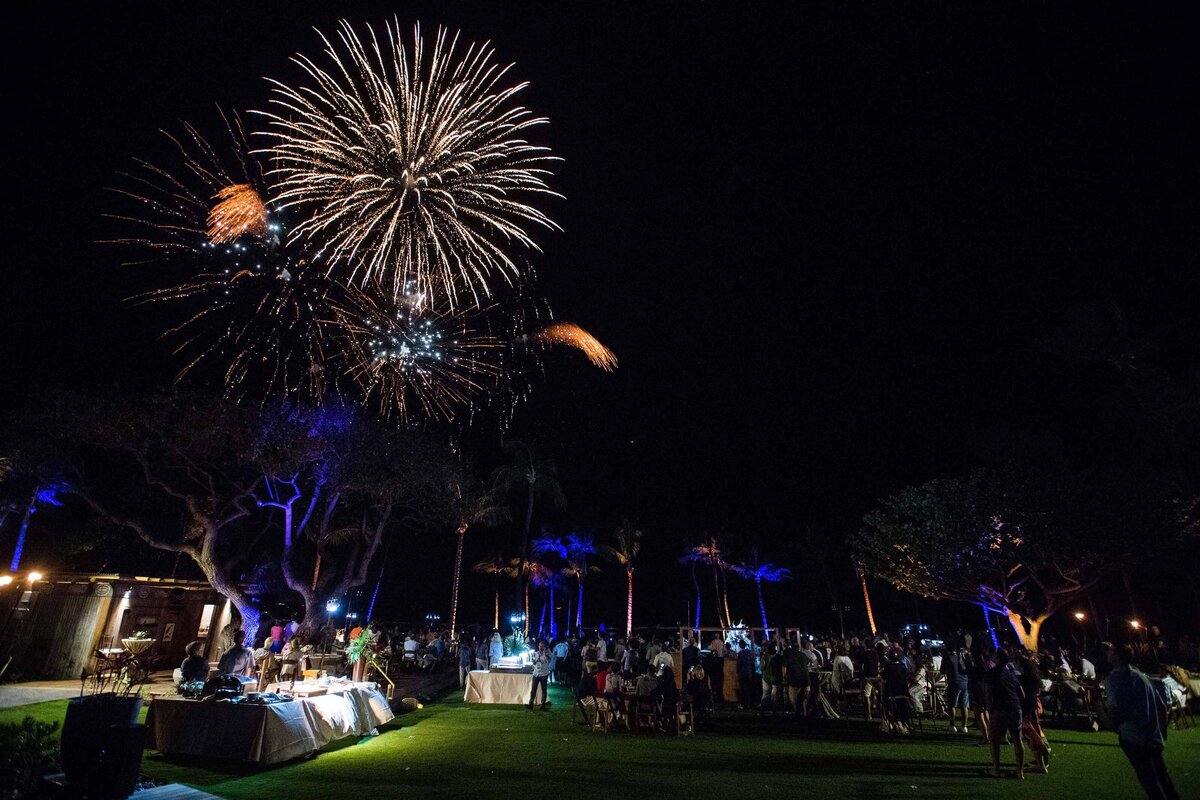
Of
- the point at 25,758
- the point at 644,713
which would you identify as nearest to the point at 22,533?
the point at 25,758

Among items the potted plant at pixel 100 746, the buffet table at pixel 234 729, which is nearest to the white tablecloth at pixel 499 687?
the buffet table at pixel 234 729

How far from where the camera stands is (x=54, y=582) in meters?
18.6

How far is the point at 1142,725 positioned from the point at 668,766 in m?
5.96

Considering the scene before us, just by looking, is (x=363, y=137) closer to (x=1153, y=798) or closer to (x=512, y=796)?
(x=512, y=796)

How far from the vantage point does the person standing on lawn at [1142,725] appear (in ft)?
19.9

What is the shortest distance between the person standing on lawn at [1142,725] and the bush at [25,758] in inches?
398

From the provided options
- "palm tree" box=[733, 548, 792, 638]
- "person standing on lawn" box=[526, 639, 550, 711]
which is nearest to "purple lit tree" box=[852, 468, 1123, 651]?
"person standing on lawn" box=[526, 639, 550, 711]

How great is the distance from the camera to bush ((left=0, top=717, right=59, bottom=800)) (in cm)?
560

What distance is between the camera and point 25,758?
6.20 m

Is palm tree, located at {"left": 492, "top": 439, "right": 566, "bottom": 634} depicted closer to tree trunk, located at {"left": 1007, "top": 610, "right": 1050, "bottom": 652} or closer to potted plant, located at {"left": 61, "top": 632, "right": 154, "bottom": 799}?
tree trunk, located at {"left": 1007, "top": 610, "right": 1050, "bottom": 652}

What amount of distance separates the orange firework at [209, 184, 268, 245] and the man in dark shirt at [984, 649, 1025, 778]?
16571 mm

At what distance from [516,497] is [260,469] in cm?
3949

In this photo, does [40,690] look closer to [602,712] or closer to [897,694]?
[602,712]

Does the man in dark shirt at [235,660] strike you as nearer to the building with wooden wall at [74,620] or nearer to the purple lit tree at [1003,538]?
the building with wooden wall at [74,620]
